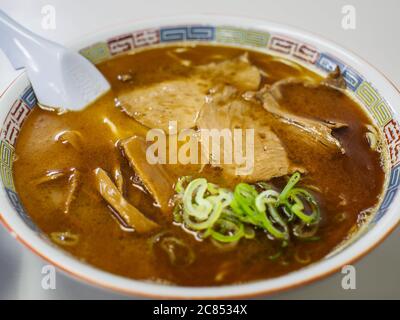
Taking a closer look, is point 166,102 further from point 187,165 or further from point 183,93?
point 187,165

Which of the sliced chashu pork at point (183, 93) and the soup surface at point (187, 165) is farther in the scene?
the sliced chashu pork at point (183, 93)

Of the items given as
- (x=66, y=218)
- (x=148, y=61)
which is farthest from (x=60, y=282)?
(x=148, y=61)

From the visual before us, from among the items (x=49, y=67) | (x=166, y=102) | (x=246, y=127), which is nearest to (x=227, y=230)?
(x=246, y=127)

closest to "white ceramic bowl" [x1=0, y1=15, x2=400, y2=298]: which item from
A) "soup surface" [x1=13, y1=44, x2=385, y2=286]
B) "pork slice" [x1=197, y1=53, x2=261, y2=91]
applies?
"soup surface" [x1=13, y1=44, x2=385, y2=286]

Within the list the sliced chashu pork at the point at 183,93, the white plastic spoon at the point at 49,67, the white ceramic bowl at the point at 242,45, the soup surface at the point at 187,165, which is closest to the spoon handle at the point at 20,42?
the white plastic spoon at the point at 49,67

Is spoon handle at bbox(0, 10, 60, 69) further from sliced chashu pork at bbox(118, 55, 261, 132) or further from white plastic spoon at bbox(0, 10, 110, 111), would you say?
sliced chashu pork at bbox(118, 55, 261, 132)

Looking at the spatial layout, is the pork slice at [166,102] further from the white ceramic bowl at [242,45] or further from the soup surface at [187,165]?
the white ceramic bowl at [242,45]

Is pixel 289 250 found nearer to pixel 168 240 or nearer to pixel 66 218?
pixel 168 240
